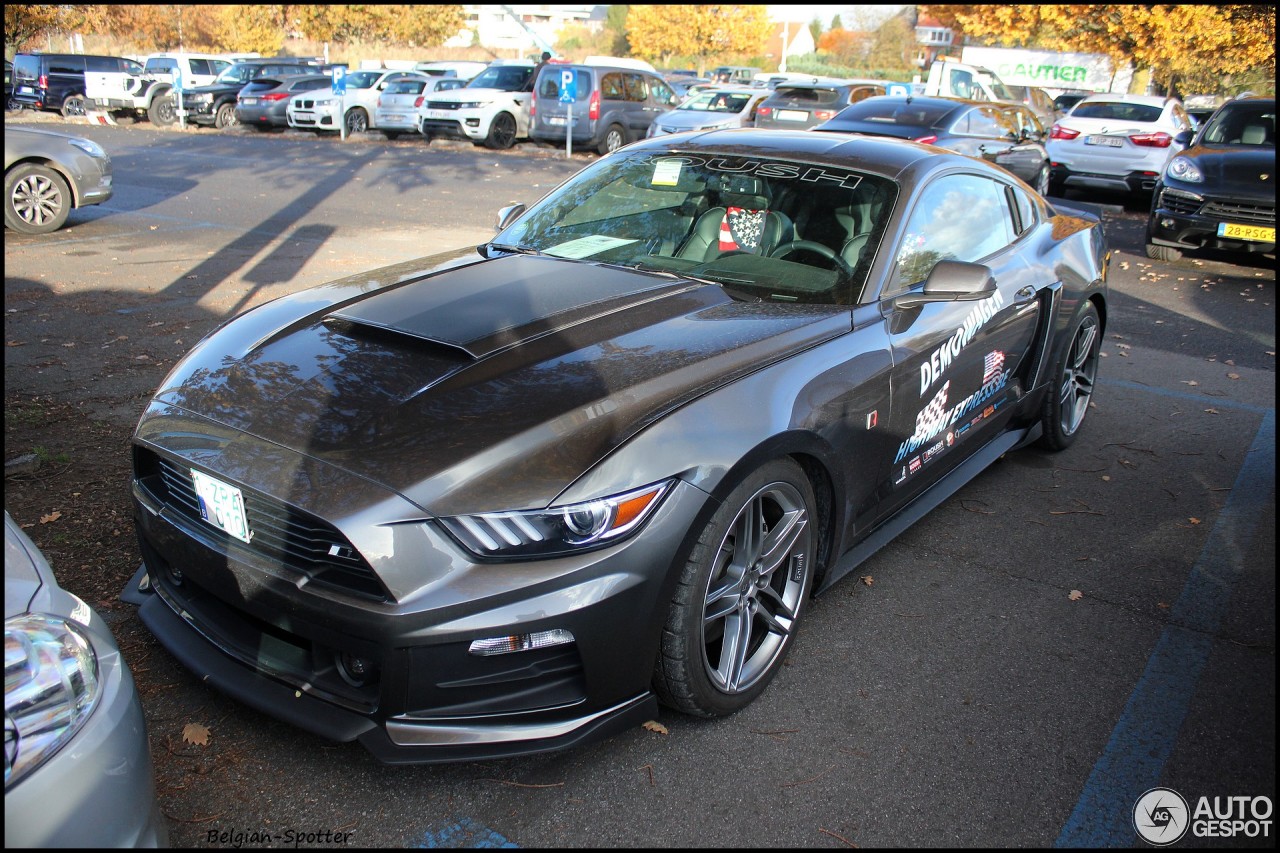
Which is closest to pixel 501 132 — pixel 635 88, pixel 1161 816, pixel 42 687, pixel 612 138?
pixel 612 138

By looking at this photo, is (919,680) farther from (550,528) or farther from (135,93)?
(135,93)

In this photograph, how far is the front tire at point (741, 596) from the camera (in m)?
2.63

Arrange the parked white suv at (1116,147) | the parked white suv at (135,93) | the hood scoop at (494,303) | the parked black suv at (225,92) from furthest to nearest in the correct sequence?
the parked white suv at (135,93), the parked black suv at (225,92), the parked white suv at (1116,147), the hood scoop at (494,303)

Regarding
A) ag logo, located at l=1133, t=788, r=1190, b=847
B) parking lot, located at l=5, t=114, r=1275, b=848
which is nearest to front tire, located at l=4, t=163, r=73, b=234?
parking lot, located at l=5, t=114, r=1275, b=848

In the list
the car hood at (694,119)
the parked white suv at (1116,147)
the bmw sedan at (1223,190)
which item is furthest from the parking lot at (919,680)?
the car hood at (694,119)

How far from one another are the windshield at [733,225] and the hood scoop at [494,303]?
0.87ft

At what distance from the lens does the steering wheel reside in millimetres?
3672

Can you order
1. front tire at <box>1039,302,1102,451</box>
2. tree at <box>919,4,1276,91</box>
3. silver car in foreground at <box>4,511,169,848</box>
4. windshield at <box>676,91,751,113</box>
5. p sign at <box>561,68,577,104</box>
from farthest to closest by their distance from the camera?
1. tree at <box>919,4,1276,91</box>
2. windshield at <box>676,91,751,113</box>
3. p sign at <box>561,68,577,104</box>
4. front tire at <box>1039,302,1102,451</box>
5. silver car in foreground at <box>4,511,169,848</box>

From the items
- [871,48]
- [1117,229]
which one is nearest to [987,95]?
[1117,229]

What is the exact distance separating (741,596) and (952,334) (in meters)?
1.49

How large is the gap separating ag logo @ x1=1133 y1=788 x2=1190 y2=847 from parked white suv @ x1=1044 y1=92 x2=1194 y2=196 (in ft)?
44.7

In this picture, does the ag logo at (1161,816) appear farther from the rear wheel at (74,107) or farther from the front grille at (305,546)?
the rear wheel at (74,107)

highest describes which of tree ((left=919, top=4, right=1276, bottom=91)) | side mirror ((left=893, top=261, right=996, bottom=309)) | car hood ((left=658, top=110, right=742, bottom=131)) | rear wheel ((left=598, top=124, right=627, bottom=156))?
tree ((left=919, top=4, right=1276, bottom=91))

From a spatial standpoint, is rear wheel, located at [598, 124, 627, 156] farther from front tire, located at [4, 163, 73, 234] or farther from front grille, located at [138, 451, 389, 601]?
front grille, located at [138, 451, 389, 601]
